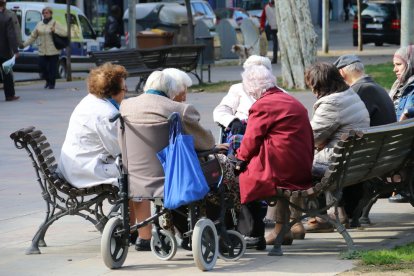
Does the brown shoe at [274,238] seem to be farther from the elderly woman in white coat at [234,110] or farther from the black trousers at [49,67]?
the black trousers at [49,67]

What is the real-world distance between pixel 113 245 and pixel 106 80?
1421mm

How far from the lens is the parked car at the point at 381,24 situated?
42562 millimetres

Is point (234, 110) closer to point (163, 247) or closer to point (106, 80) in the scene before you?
point (106, 80)

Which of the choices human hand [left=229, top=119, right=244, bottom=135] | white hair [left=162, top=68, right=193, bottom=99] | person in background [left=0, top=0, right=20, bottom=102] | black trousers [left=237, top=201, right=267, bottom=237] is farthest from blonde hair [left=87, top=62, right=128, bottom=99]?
person in background [left=0, top=0, right=20, bottom=102]

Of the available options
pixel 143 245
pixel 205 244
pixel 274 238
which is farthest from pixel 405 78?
pixel 205 244

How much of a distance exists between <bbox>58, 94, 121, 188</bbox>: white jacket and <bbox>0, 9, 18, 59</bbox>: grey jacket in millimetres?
13030

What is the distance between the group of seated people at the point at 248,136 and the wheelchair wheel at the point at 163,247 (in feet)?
0.99

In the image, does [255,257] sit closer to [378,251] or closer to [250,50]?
[378,251]

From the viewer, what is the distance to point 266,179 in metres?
7.96

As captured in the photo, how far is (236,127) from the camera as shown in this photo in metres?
9.65

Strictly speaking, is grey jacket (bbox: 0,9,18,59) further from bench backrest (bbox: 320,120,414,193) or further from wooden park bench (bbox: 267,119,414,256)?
bench backrest (bbox: 320,120,414,193)

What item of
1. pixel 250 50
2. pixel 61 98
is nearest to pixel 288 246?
pixel 61 98

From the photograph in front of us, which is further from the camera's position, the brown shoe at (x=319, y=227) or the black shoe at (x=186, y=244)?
the brown shoe at (x=319, y=227)

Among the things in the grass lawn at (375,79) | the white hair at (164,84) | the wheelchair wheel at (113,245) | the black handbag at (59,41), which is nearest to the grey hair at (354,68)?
the white hair at (164,84)
